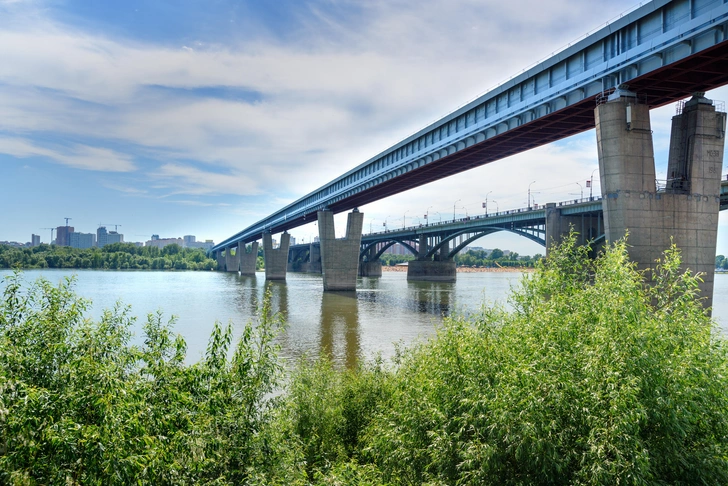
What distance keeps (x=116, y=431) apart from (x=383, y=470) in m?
6.11

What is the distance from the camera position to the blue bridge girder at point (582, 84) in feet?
73.8

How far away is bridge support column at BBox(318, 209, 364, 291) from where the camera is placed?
78188 millimetres

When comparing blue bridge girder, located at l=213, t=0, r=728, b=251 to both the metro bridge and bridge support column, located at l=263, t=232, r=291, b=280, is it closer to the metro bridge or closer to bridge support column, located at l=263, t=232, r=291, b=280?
the metro bridge

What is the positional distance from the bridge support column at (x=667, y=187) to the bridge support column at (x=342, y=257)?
2151 inches

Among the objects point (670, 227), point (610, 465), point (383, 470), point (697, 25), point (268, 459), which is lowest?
point (383, 470)

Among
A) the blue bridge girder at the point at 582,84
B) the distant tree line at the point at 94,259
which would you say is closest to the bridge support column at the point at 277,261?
Answer: the blue bridge girder at the point at 582,84

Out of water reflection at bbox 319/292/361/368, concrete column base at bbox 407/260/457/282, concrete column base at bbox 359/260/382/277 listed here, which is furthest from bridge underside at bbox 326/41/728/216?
concrete column base at bbox 359/260/382/277

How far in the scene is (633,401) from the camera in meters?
7.99

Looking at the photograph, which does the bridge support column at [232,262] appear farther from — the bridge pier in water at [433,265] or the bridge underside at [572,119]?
the bridge underside at [572,119]

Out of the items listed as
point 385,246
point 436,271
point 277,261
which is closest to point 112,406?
point 277,261

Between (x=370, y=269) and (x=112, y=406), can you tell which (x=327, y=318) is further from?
(x=370, y=269)

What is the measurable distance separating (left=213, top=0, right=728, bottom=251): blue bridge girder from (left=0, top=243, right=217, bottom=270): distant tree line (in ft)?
425

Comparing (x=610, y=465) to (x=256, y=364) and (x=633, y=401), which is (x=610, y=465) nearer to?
(x=633, y=401)

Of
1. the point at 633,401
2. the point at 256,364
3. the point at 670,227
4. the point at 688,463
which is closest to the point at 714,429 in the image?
the point at 688,463
